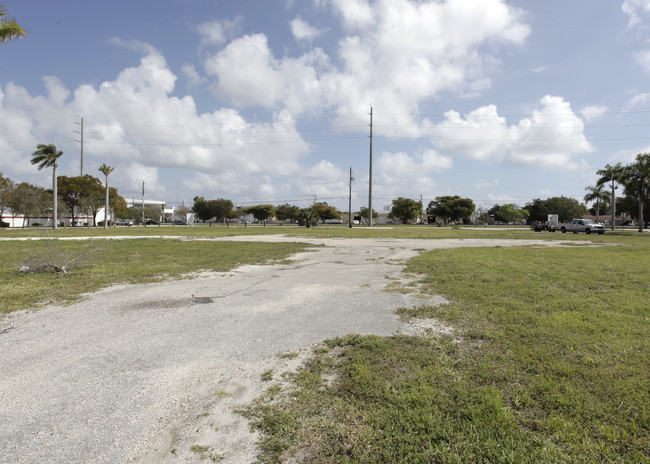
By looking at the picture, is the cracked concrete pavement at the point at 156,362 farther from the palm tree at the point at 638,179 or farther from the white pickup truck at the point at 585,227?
the palm tree at the point at 638,179

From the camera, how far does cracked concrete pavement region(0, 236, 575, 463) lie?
2.59 m

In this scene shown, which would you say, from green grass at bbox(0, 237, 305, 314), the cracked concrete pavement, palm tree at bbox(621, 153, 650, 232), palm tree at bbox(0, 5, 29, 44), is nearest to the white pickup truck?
palm tree at bbox(621, 153, 650, 232)

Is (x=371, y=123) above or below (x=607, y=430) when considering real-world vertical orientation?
→ above

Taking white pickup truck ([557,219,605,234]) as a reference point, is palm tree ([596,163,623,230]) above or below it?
above

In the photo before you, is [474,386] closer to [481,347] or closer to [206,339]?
[481,347]

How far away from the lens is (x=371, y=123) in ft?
204

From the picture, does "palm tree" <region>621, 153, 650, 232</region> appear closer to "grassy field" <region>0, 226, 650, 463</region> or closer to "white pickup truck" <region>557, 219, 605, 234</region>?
"white pickup truck" <region>557, 219, 605, 234</region>

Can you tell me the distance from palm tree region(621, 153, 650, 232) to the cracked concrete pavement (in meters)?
53.8

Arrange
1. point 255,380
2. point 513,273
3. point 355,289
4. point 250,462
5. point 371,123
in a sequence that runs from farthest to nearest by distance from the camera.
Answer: point 371,123 → point 513,273 → point 355,289 → point 255,380 → point 250,462

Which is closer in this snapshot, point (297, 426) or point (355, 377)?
point (297, 426)

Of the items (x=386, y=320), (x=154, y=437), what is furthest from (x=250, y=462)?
(x=386, y=320)

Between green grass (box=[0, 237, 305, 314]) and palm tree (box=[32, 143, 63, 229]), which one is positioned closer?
green grass (box=[0, 237, 305, 314])

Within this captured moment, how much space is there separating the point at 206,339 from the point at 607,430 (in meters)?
4.30

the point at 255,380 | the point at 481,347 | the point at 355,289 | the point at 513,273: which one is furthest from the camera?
the point at 513,273
